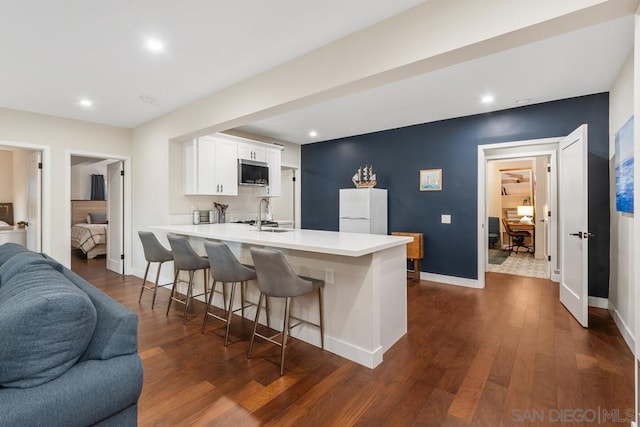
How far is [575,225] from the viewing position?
3260mm

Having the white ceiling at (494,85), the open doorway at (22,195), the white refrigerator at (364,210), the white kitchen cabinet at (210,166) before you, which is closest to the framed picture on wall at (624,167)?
the white ceiling at (494,85)

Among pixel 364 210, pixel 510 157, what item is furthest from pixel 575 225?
pixel 364 210

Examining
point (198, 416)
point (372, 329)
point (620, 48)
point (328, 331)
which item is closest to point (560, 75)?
point (620, 48)

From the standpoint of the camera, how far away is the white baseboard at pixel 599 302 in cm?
356

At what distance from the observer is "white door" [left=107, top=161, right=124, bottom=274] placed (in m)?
5.34

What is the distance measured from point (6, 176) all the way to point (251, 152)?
6.01m

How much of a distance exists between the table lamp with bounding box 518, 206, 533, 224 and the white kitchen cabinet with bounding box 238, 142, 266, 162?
704 cm

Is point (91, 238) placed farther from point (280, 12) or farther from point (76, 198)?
point (280, 12)

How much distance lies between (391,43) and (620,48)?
2.15 meters

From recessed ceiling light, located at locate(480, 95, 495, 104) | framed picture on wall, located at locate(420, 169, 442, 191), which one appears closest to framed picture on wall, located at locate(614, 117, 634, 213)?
recessed ceiling light, located at locate(480, 95, 495, 104)

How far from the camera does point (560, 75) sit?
3191 mm

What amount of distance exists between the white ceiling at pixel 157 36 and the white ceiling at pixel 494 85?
1.34 metres

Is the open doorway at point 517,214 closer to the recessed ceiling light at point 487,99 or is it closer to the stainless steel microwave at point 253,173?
the recessed ceiling light at point 487,99

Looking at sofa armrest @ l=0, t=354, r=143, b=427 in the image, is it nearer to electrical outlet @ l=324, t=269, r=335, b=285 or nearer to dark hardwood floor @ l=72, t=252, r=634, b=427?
dark hardwood floor @ l=72, t=252, r=634, b=427
